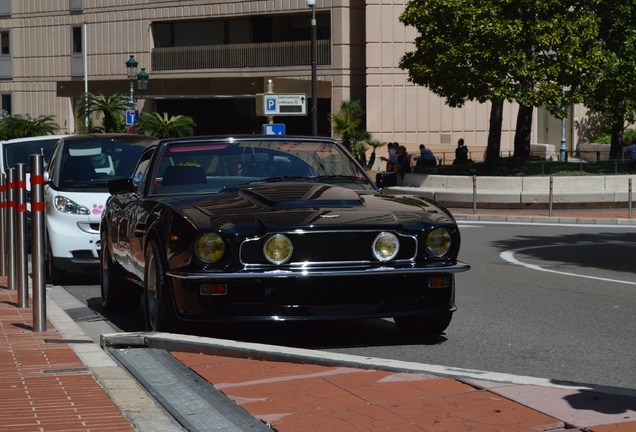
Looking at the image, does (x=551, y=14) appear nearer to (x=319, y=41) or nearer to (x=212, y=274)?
(x=319, y=41)

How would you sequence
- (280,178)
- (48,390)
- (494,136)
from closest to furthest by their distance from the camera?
(48,390) → (280,178) → (494,136)

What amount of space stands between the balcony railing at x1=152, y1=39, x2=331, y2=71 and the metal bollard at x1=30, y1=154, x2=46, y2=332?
42.6 meters

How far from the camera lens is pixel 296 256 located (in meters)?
8.31

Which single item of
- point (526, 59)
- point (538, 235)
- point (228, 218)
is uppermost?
point (526, 59)

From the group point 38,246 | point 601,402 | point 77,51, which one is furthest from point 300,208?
point 77,51

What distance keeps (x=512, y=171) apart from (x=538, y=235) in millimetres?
10354

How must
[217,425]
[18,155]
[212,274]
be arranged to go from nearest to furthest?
[217,425]
[212,274]
[18,155]

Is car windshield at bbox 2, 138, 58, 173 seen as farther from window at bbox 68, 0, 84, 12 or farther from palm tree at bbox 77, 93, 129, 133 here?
window at bbox 68, 0, 84, 12

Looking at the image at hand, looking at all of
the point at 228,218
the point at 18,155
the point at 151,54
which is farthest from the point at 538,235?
the point at 151,54

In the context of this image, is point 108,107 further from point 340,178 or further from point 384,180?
point 340,178

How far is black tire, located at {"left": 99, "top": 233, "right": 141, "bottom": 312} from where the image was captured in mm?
11281

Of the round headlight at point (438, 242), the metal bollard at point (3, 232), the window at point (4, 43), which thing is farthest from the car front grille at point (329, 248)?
the window at point (4, 43)

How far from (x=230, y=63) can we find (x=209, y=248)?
155ft

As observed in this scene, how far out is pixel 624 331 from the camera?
977cm
